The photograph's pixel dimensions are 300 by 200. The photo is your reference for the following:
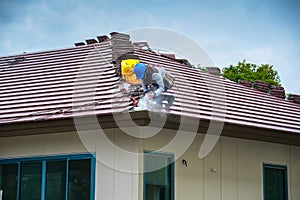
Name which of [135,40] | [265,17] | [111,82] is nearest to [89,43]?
[135,40]

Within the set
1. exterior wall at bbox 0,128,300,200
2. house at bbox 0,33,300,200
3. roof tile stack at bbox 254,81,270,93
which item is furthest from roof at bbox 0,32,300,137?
roof tile stack at bbox 254,81,270,93

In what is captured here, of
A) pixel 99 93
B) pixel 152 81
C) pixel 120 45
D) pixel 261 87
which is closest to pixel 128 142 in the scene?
pixel 152 81

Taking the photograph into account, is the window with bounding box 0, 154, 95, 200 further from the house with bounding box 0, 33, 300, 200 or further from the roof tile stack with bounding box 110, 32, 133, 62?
the roof tile stack with bounding box 110, 32, 133, 62

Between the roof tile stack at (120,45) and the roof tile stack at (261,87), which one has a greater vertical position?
the roof tile stack at (120,45)

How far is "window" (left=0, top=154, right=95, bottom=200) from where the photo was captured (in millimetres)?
8352

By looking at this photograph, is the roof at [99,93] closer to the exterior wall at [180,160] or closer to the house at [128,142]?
the house at [128,142]

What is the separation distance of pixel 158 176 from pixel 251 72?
83.4 feet

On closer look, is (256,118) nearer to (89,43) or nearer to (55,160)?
(55,160)

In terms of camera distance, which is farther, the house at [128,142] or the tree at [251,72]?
the tree at [251,72]

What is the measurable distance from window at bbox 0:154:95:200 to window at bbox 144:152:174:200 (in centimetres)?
83

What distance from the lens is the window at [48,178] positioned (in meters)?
8.35

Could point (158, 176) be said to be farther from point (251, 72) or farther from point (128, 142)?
point (251, 72)

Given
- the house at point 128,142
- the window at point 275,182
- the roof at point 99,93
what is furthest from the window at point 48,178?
the window at point 275,182

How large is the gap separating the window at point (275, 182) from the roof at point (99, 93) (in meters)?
0.79
